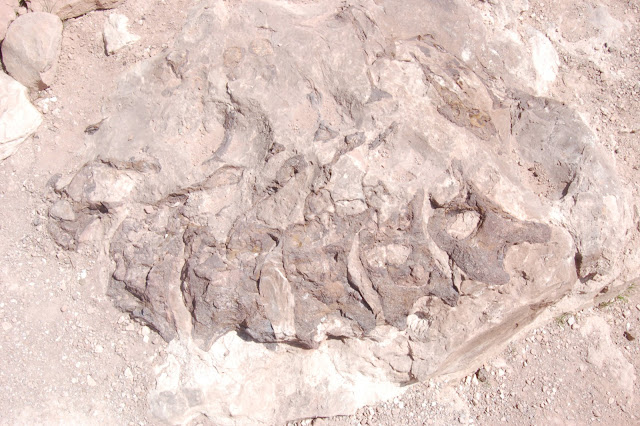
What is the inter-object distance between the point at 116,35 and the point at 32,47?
0.53 m

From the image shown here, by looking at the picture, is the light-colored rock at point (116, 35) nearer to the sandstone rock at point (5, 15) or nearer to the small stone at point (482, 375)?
the sandstone rock at point (5, 15)

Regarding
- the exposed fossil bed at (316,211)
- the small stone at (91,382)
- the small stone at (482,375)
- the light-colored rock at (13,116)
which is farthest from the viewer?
the small stone at (482,375)

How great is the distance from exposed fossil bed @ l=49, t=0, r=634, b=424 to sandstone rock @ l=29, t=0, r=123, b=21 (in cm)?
70

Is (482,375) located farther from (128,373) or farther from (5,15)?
(5,15)

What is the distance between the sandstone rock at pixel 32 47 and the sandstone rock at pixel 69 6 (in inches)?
3.2

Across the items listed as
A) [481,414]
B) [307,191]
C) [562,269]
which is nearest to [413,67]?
[307,191]

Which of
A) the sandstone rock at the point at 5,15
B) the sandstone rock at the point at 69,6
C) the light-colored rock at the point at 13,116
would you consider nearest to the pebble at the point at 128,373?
the light-colored rock at the point at 13,116

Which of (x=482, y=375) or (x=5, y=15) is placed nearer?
(x=5, y=15)

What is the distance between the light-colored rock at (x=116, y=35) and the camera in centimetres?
360

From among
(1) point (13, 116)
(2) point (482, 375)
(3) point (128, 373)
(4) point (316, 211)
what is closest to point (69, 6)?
(1) point (13, 116)

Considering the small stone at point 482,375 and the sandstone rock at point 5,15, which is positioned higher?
the sandstone rock at point 5,15

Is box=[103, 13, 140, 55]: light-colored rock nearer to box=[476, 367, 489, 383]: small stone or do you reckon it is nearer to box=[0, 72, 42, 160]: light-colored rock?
box=[0, 72, 42, 160]: light-colored rock

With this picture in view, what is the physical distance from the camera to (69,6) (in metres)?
3.54

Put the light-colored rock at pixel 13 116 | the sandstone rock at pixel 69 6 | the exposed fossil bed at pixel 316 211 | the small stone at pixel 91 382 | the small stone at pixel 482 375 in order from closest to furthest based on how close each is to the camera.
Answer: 1. the exposed fossil bed at pixel 316 211
2. the small stone at pixel 91 382
3. the light-colored rock at pixel 13 116
4. the sandstone rock at pixel 69 6
5. the small stone at pixel 482 375
